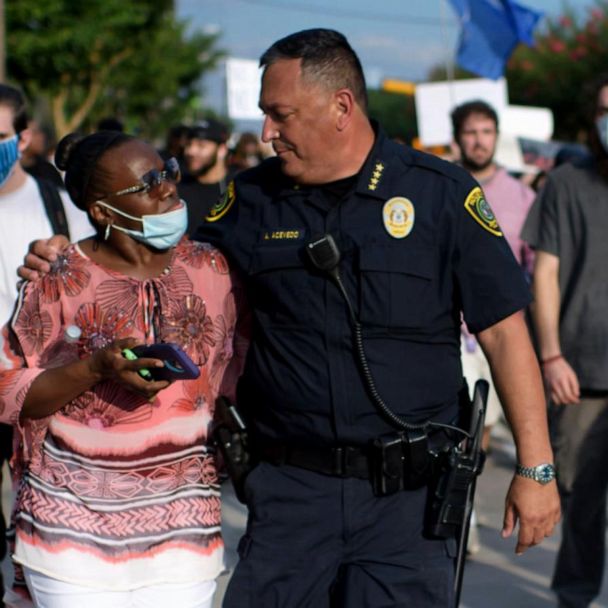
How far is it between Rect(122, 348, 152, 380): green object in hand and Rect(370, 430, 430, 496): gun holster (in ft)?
2.08

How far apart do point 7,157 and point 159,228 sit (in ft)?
5.31

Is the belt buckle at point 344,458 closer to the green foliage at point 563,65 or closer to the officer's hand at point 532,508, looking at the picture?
the officer's hand at point 532,508

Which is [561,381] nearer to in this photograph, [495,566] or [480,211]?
[480,211]

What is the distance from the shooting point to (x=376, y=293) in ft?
11.2

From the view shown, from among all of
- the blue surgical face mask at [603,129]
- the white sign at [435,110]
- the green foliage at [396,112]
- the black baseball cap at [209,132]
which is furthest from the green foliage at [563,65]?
the blue surgical face mask at [603,129]

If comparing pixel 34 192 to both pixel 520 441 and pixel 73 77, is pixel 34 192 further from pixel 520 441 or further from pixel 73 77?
pixel 73 77

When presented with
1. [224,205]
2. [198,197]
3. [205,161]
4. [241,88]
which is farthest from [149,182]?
[241,88]

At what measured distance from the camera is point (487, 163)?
7.27 m

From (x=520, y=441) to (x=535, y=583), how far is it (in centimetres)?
270

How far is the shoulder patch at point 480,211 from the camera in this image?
136 inches

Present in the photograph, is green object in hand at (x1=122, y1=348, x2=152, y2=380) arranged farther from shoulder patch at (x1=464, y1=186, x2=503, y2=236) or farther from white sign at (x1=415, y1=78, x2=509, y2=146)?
white sign at (x1=415, y1=78, x2=509, y2=146)

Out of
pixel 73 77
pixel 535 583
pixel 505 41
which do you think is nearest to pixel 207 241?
pixel 535 583

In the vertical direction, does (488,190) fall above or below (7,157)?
below

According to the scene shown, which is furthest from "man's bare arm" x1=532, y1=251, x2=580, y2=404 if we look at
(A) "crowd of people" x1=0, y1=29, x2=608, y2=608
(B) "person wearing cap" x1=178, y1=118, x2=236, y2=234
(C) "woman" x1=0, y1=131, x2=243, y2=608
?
(B) "person wearing cap" x1=178, y1=118, x2=236, y2=234
